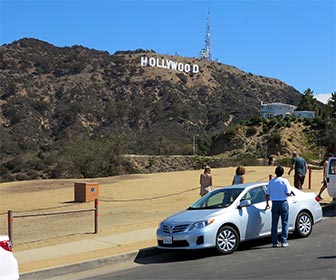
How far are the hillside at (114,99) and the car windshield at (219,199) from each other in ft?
190

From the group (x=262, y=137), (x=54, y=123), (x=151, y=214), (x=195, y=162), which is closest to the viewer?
(x=151, y=214)

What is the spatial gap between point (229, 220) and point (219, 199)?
0.98 m

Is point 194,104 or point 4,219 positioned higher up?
point 194,104

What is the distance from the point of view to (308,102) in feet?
370

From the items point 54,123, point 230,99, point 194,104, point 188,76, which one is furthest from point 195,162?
point 188,76

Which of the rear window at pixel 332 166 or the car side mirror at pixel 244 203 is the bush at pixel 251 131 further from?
the car side mirror at pixel 244 203

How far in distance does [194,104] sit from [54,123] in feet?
112

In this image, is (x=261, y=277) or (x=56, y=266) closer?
(x=261, y=277)

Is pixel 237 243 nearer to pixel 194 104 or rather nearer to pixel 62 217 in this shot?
pixel 62 217

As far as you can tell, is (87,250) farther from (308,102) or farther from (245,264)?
(308,102)

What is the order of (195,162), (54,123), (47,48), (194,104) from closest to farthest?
(195,162)
(54,123)
(194,104)
(47,48)

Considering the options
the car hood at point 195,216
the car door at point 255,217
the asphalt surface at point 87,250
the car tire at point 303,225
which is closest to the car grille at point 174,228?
the car hood at point 195,216

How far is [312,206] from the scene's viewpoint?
39.2 feet

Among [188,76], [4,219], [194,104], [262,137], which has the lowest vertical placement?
[4,219]
